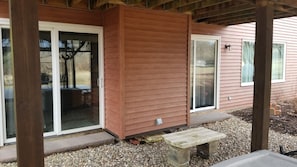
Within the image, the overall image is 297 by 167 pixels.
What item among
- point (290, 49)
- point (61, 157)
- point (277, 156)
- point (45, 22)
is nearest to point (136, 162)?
point (61, 157)

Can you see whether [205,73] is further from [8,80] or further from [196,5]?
[8,80]

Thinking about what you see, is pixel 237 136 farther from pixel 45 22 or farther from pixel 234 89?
pixel 45 22

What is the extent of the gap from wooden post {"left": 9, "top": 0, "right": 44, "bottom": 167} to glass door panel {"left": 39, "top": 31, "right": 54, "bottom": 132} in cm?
279

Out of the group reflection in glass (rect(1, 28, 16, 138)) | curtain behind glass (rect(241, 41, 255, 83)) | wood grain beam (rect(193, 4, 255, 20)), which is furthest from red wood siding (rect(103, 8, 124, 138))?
curtain behind glass (rect(241, 41, 255, 83))

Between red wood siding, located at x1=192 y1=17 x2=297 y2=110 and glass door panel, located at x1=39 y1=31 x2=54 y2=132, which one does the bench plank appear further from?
red wood siding, located at x1=192 y1=17 x2=297 y2=110

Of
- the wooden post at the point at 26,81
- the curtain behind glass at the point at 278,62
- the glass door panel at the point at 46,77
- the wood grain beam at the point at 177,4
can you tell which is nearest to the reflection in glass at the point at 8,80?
the glass door panel at the point at 46,77

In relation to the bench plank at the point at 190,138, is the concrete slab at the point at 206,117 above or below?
below

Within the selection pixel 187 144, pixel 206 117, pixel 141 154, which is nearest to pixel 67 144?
pixel 141 154

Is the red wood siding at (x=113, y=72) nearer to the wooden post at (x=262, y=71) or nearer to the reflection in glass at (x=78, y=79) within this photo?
the reflection in glass at (x=78, y=79)

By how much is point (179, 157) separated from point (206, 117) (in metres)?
2.97

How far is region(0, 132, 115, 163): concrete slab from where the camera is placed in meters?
3.67

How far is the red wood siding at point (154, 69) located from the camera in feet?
15.0

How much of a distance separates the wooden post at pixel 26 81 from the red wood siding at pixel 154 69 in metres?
2.78

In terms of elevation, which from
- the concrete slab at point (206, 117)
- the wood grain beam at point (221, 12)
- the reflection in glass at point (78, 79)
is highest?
the wood grain beam at point (221, 12)
